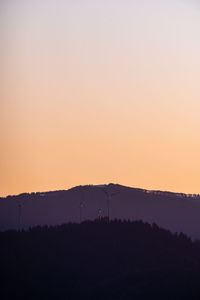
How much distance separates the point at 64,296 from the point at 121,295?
Answer: 1736 cm

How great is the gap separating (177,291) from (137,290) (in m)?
9.22

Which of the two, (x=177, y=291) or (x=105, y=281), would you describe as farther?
(x=105, y=281)

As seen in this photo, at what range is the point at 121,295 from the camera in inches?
7151

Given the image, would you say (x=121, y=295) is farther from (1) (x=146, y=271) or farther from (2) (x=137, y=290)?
(1) (x=146, y=271)

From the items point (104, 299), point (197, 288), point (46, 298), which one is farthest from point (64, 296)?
point (197, 288)

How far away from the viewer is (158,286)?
179500mm

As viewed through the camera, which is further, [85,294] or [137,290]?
[85,294]

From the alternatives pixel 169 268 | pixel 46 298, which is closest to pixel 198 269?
pixel 169 268

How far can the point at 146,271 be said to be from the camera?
19512 cm

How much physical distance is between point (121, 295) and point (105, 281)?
17224 millimetres

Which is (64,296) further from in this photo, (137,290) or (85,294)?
(137,290)

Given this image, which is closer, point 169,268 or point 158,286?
point 158,286

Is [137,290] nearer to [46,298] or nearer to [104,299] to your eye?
[104,299]

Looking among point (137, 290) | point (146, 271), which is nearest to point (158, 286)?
point (137, 290)
